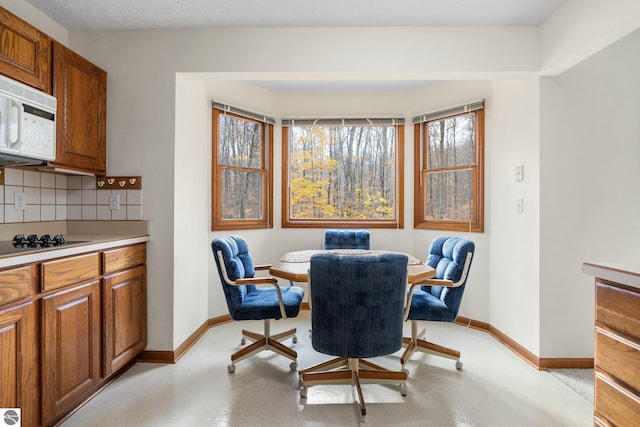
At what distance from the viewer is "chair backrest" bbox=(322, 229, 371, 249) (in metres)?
3.43

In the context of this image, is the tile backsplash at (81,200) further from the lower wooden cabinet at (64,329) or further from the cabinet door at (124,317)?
the cabinet door at (124,317)

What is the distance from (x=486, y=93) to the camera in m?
3.29

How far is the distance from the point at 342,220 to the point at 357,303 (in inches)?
84.5

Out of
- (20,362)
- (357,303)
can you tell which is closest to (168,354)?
(20,362)

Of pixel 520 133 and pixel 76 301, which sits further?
pixel 520 133

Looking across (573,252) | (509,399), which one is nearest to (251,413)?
(509,399)

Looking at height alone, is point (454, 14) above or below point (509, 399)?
above

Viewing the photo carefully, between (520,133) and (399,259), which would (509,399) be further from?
(520,133)

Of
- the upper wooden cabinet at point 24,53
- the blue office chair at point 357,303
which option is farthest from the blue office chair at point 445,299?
the upper wooden cabinet at point 24,53

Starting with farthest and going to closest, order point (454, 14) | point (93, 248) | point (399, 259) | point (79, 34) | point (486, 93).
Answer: point (486, 93) → point (79, 34) → point (454, 14) → point (93, 248) → point (399, 259)

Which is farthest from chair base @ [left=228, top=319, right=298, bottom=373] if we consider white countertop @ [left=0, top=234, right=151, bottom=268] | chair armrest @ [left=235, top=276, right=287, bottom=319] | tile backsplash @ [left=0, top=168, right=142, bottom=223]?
tile backsplash @ [left=0, top=168, right=142, bottom=223]

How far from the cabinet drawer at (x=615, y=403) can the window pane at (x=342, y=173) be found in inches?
103

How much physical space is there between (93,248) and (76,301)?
0.31 m

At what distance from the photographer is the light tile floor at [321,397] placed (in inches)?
73.4
